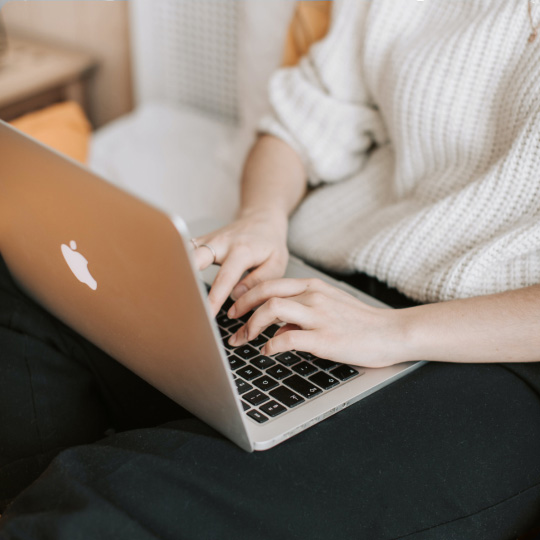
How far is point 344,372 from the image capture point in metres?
0.68

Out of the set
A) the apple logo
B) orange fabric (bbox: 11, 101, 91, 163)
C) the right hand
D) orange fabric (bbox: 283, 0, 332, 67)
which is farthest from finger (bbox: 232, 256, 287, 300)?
orange fabric (bbox: 11, 101, 91, 163)

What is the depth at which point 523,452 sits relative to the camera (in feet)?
2.12

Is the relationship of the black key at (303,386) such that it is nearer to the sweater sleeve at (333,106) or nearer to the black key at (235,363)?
the black key at (235,363)

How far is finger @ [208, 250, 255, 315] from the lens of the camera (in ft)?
2.36

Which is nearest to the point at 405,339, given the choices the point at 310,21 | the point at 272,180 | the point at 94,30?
the point at 272,180

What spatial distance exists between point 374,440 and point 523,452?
17cm

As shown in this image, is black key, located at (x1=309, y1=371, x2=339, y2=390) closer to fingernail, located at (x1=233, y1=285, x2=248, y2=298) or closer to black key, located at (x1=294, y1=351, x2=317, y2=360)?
black key, located at (x1=294, y1=351, x2=317, y2=360)

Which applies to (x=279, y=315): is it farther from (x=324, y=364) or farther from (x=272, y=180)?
(x=272, y=180)

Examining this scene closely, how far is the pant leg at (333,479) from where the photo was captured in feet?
1.72

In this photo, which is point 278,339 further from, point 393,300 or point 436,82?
point 436,82

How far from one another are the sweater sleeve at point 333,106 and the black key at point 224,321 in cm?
36

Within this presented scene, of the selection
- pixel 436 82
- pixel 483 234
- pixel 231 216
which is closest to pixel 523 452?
pixel 483 234

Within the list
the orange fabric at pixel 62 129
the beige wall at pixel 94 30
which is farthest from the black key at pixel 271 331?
the beige wall at pixel 94 30

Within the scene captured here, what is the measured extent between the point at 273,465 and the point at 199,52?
1.29 meters
